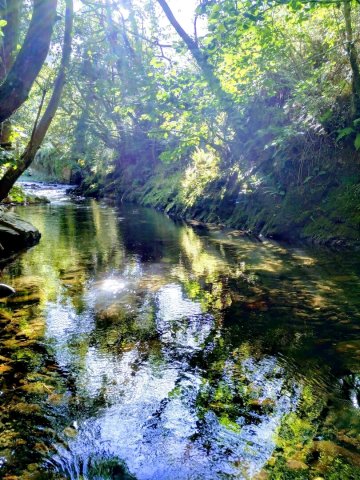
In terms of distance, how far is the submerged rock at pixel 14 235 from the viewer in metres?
12.5

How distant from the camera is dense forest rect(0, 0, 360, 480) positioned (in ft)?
10.9

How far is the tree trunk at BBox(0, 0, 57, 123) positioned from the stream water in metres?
3.02

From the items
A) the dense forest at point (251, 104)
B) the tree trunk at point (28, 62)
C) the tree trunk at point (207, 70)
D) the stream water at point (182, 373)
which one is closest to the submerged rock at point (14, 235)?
the dense forest at point (251, 104)

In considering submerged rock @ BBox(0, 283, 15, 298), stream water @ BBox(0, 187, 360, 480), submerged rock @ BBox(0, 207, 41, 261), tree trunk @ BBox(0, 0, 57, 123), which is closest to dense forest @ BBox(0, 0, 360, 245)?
tree trunk @ BBox(0, 0, 57, 123)

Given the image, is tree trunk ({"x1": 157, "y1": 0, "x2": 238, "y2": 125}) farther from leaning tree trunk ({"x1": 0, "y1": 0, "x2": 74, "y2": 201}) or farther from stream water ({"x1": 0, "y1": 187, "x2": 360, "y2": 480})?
stream water ({"x1": 0, "y1": 187, "x2": 360, "y2": 480})

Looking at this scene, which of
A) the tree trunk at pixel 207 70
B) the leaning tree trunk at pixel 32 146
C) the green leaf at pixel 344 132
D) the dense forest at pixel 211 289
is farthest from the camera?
the tree trunk at pixel 207 70

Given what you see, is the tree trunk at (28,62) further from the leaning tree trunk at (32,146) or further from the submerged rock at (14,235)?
the submerged rock at (14,235)

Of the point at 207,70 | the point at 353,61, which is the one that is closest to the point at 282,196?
the point at 353,61

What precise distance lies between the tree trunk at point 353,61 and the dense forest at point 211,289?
0.05 metres

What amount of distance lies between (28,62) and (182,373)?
392 centimetres

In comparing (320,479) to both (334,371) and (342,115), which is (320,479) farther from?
(342,115)

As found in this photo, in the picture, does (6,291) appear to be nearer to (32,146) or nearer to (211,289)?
(32,146)

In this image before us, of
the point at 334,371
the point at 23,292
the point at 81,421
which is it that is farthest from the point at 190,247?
the point at 81,421

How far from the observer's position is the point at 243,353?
4.97m
